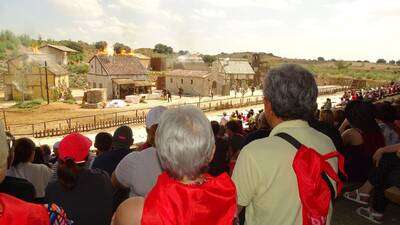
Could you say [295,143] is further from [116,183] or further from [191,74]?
[191,74]

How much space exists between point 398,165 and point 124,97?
43.5 m

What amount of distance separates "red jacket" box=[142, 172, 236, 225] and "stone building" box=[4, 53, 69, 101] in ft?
142

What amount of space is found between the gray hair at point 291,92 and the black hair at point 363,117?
82.2 inches

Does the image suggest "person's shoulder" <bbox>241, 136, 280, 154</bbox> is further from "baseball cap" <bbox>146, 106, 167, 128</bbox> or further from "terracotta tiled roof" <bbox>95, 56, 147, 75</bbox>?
"terracotta tiled roof" <bbox>95, 56, 147, 75</bbox>

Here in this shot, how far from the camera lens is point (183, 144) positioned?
1.83m

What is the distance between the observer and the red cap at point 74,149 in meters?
3.04

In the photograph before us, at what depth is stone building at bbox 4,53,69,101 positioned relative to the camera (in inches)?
1651

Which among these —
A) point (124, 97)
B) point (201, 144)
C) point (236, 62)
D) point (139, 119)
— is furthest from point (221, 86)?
point (201, 144)

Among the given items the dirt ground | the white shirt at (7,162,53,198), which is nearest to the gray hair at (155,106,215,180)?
the white shirt at (7,162,53,198)

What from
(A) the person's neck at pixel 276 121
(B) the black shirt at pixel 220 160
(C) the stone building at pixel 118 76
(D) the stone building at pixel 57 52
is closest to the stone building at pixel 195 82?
(C) the stone building at pixel 118 76

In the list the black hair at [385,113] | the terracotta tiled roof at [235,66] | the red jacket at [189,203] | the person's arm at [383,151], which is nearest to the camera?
the red jacket at [189,203]

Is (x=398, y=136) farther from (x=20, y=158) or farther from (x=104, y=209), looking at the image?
(x=20, y=158)

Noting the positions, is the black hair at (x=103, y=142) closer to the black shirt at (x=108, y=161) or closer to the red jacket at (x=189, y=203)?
the black shirt at (x=108, y=161)

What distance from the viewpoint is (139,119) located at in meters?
29.4
